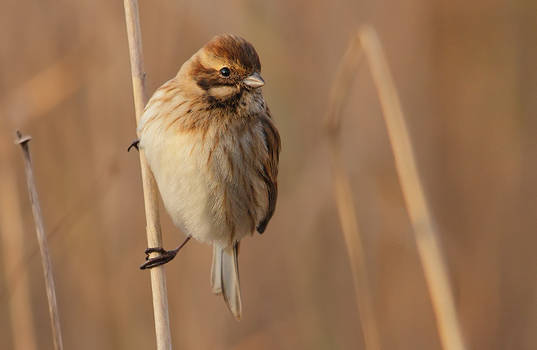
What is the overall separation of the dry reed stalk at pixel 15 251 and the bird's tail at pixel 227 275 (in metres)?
0.73

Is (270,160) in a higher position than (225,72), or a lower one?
lower

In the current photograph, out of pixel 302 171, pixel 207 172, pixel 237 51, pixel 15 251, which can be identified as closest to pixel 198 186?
pixel 207 172

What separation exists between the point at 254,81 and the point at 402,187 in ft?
1.91

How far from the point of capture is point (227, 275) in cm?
291

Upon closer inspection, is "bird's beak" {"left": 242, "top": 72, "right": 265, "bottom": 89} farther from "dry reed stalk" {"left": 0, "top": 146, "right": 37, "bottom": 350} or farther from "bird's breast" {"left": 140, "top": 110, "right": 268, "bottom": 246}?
"dry reed stalk" {"left": 0, "top": 146, "right": 37, "bottom": 350}

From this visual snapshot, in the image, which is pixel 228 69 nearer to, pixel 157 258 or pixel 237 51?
pixel 237 51

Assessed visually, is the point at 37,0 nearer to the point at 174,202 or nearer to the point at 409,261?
the point at 174,202

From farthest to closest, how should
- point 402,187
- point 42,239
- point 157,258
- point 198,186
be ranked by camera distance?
point 198,186 < point 157,258 < point 402,187 < point 42,239

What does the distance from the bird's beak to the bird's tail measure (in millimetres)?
858

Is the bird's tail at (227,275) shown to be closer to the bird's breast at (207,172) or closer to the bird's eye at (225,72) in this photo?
the bird's breast at (207,172)

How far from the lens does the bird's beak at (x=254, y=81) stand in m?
2.25

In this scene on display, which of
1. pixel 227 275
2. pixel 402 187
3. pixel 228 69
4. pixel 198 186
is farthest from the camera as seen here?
pixel 227 275

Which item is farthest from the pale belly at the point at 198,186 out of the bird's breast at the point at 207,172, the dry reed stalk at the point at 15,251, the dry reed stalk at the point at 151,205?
the dry reed stalk at the point at 15,251

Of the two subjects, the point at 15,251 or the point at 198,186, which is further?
the point at 15,251
